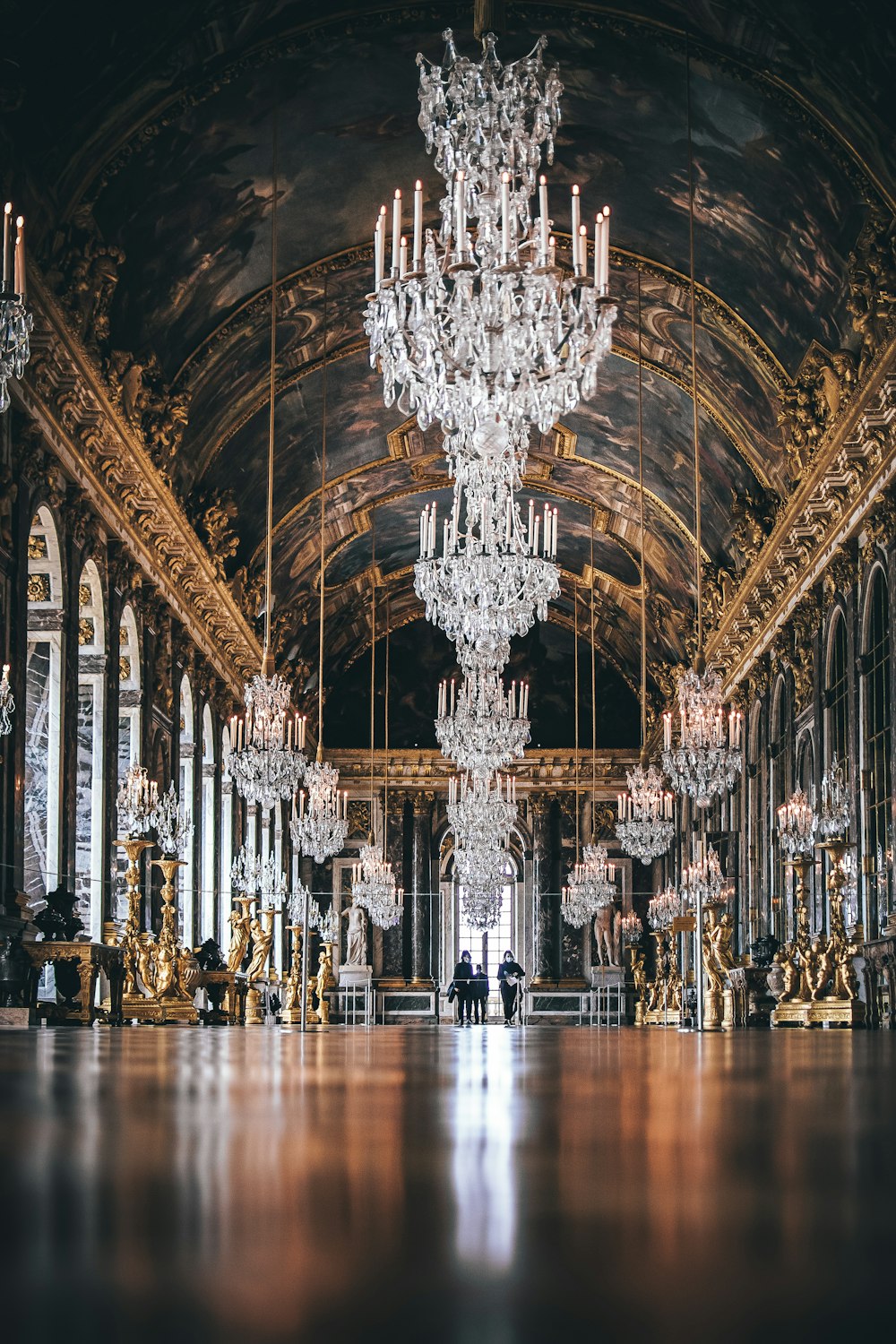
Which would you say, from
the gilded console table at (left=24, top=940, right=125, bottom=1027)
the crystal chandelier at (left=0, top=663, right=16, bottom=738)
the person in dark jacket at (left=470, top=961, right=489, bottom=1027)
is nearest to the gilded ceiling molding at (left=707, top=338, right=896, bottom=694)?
the person in dark jacket at (left=470, top=961, right=489, bottom=1027)

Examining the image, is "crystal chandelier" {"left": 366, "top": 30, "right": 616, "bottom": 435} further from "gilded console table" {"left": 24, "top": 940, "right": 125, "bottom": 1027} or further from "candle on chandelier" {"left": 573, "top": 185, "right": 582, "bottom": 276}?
"gilded console table" {"left": 24, "top": 940, "right": 125, "bottom": 1027}

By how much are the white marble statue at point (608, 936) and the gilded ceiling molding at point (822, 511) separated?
41.5 feet

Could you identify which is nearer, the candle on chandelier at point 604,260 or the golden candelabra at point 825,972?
the candle on chandelier at point 604,260

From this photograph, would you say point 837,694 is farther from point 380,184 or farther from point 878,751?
point 380,184

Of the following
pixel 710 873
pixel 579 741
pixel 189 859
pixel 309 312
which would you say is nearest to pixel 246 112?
pixel 309 312

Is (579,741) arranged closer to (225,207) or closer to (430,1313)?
(225,207)

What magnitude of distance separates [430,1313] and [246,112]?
55.9 feet

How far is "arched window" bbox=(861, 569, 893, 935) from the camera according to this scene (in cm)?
1641

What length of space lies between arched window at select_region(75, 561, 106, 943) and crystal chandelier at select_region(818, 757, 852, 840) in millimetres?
8127

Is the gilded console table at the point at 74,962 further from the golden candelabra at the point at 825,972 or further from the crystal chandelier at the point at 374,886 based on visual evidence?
the crystal chandelier at the point at 374,886

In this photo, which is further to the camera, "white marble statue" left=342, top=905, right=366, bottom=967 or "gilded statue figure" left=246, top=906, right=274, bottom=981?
"white marble statue" left=342, top=905, right=366, bottom=967

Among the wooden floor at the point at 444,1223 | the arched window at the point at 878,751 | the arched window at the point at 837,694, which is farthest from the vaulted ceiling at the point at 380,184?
the wooden floor at the point at 444,1223

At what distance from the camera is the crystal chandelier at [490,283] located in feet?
29.8

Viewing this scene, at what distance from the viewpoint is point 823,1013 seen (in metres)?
15.5
